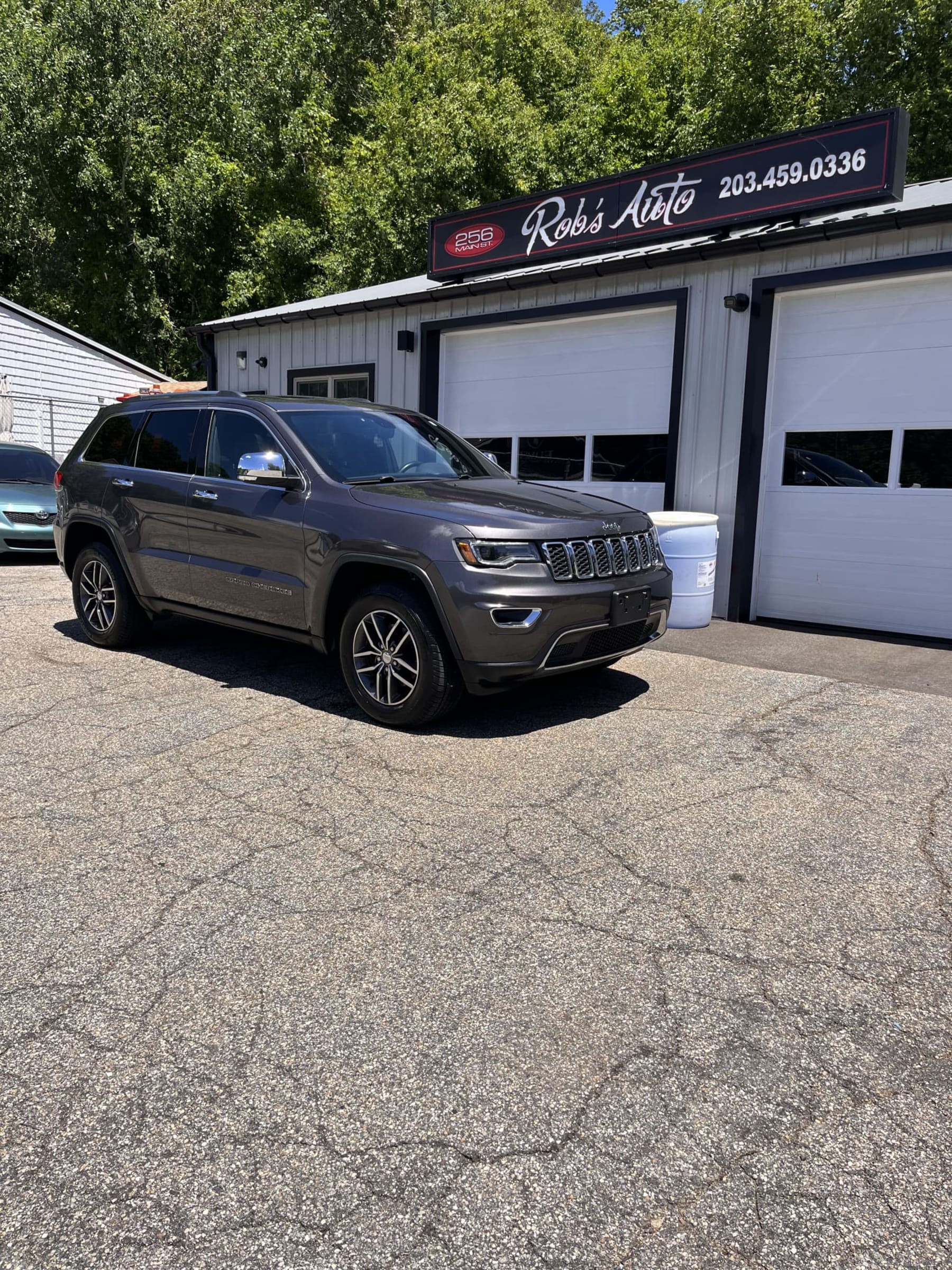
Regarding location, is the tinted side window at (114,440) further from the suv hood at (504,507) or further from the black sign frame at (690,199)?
the black sign frame at (690,199)

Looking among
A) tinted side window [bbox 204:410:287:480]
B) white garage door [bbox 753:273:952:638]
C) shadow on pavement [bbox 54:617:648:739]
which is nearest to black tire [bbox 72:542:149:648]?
shadow on pavement [bbox 54:617:648:739]

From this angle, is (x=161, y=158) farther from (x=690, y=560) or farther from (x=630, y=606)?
(x=630, y=606)

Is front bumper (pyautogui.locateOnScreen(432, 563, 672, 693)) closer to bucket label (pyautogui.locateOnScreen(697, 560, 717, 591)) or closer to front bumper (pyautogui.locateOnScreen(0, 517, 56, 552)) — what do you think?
bucket label (pyautogui.locateOnScreen(697, 560, 717, 591))

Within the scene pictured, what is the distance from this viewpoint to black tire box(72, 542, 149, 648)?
6812mm

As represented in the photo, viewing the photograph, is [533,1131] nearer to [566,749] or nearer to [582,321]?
[566,749]

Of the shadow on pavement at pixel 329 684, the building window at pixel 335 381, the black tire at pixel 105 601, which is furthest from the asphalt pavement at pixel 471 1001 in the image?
the building window at pixel 335 381

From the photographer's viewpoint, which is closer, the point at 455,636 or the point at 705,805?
the point at 705,805

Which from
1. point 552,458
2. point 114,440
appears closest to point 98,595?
point 114,440

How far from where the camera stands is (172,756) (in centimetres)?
472

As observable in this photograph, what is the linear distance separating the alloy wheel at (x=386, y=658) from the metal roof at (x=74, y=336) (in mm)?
19195

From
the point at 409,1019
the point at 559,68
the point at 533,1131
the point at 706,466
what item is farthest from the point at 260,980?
the point at 559,68

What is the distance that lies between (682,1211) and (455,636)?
3185 mm

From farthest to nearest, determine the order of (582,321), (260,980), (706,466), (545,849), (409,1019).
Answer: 1. (582,321)
2. (706,466)
3. (545,849)
4. (260,980)
5. (409,1019)

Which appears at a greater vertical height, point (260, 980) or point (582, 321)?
point (582, 321)
